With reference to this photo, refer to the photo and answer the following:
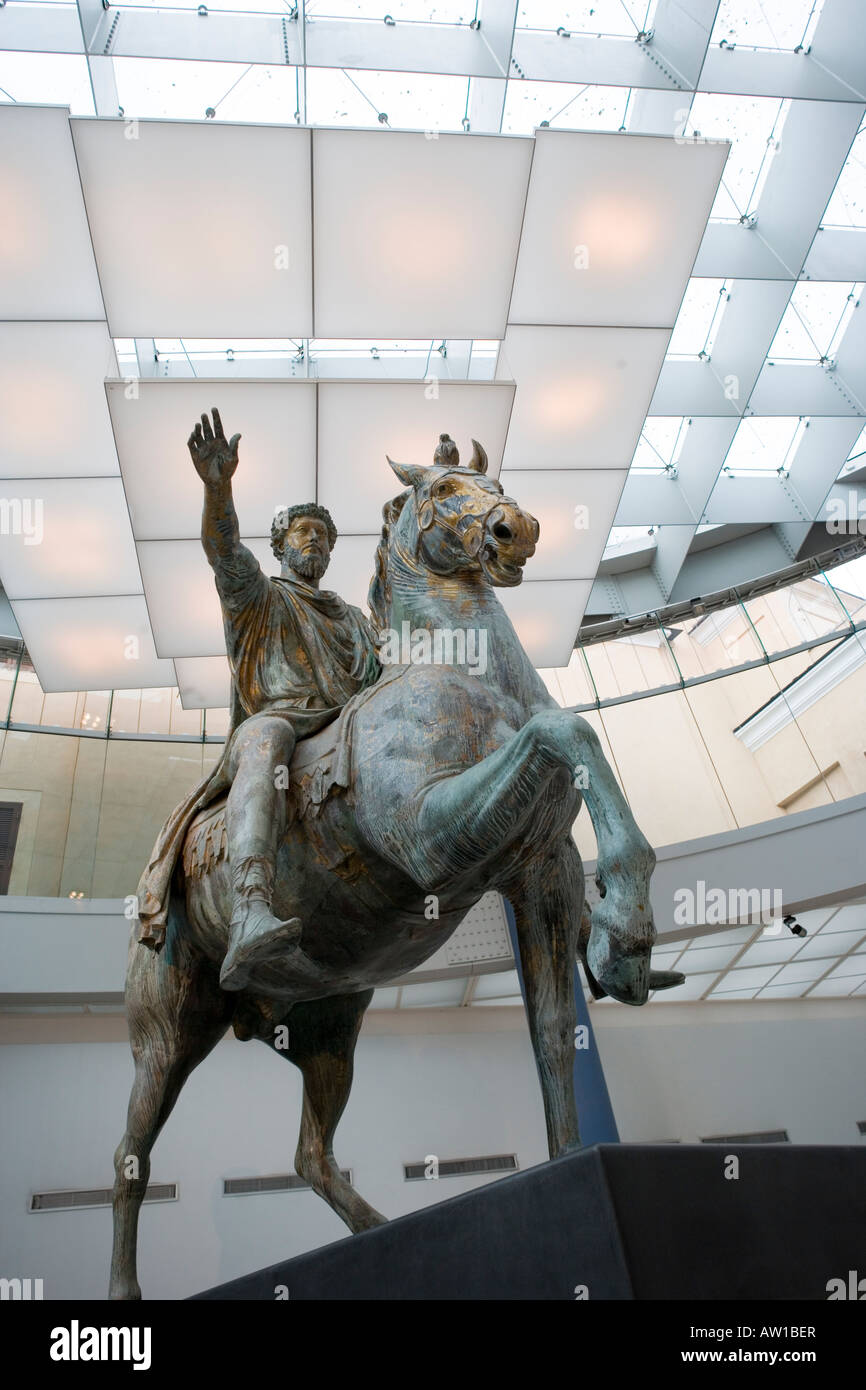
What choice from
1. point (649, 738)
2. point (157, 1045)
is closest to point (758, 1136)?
point (649, 738)

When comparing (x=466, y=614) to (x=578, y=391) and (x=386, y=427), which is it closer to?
(x=386, y=427)

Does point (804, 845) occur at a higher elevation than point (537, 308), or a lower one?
lower

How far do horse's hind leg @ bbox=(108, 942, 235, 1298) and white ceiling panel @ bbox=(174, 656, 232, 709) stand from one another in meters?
9.40

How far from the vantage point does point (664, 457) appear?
14.1 meters

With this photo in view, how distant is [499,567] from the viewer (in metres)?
2.68

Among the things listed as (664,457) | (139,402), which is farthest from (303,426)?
(664,457)

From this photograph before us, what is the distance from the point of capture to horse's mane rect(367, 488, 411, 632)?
10.4 feet

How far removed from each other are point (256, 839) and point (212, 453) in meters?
1.32

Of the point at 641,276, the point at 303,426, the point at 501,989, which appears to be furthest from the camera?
the point at 501,989

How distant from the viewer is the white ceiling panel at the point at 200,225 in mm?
7625

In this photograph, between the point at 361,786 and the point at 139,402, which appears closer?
the point at 361,786

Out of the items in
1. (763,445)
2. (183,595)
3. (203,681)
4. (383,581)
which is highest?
(763,445)
